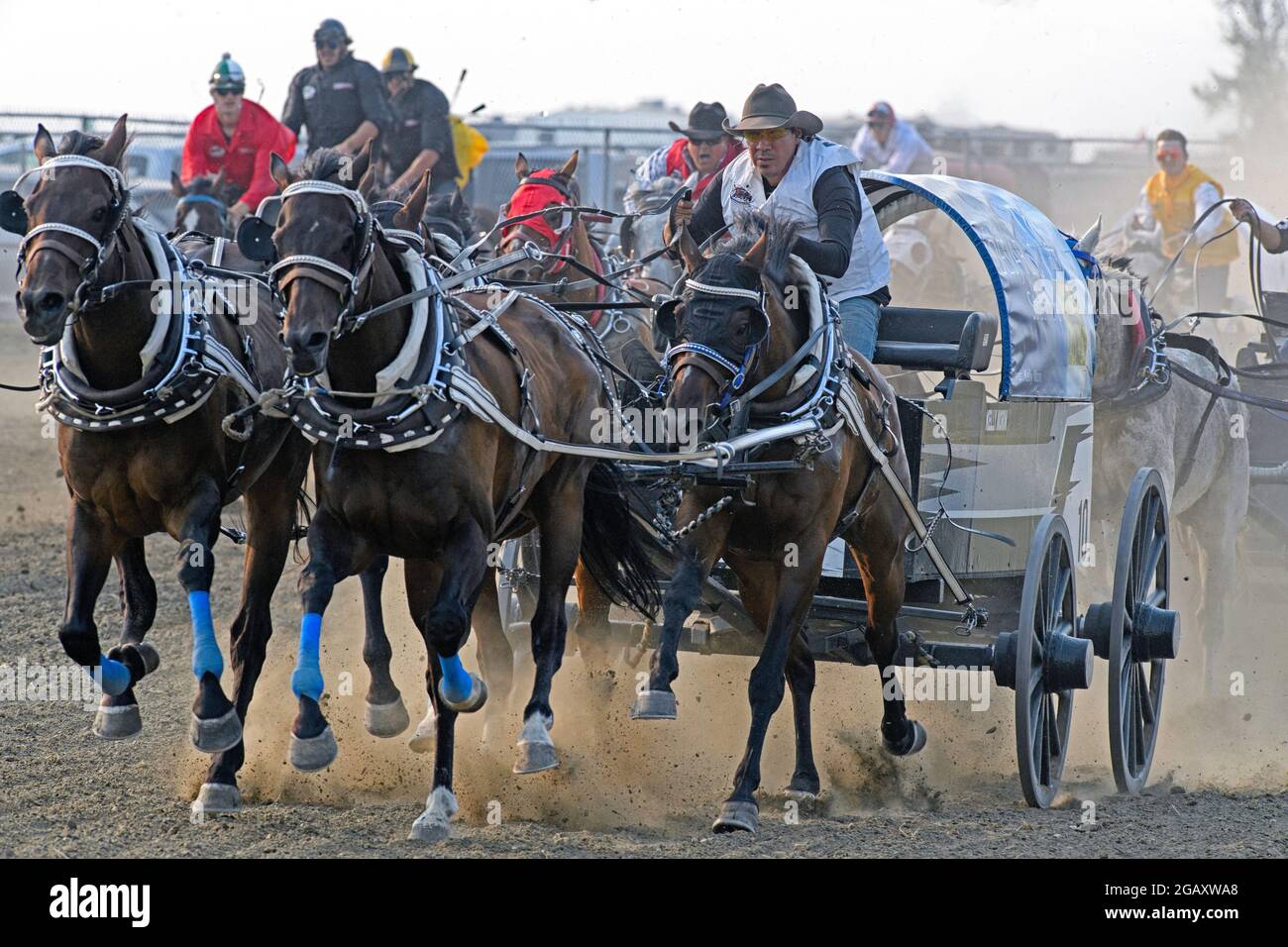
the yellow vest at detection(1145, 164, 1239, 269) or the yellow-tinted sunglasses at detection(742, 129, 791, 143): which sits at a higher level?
the yellow vest at detection(1145, 164, 1239, 269)

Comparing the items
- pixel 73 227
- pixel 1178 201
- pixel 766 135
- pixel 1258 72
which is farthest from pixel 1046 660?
pixel 1258 72

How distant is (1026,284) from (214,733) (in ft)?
11.1

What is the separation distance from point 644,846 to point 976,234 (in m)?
2.70

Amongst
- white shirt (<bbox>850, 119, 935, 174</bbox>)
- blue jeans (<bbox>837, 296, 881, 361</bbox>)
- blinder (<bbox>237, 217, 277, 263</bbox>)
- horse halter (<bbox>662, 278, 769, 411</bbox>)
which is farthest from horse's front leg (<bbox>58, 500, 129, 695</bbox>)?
white shirt (<bbox>850, 119, 935, 174</bbox>)

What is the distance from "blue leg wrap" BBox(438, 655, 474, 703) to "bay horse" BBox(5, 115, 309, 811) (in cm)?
66

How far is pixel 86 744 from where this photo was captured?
6332 millimetres

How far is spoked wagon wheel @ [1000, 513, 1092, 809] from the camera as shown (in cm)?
552

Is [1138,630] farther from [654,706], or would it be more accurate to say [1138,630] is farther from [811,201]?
[654,706]

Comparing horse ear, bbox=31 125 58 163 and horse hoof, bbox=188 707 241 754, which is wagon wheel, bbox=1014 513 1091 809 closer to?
horse hoof, bbox=188 707 241 754

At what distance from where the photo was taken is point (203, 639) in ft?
16.2

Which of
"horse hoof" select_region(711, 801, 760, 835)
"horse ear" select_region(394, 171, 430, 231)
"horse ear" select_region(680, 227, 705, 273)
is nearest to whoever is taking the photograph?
"horse ear" select_region(394, 171, 430, 231)

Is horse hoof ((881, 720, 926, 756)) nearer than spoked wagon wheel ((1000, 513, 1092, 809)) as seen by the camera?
No

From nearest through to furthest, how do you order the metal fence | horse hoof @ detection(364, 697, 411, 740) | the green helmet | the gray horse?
horse hoof @ detection(364, 697, 411, 740) → the gray horse → the green helmet → the metal fence

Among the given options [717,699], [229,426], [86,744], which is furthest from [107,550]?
[717,699]
